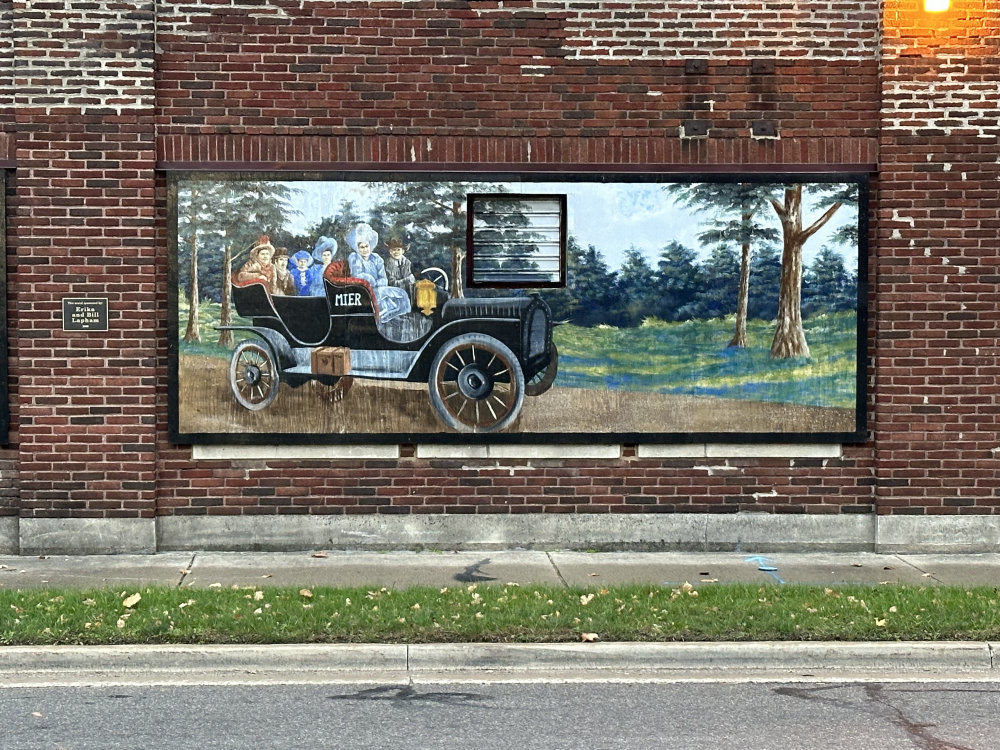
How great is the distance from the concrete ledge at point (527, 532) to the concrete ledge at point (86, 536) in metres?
0.19

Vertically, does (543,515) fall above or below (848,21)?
below

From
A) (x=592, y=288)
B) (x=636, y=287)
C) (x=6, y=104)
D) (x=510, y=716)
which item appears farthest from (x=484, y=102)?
(x=510, y=716)

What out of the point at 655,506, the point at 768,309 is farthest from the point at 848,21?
the point at 655,506

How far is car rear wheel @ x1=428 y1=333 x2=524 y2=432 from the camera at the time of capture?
10.6m

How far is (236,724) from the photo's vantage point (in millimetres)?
6227

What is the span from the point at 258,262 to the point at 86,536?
8.77 feet

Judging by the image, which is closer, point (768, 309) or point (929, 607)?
point (929, 607)

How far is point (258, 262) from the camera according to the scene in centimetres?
1045

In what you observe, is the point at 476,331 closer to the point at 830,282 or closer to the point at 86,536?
the point at 830,282

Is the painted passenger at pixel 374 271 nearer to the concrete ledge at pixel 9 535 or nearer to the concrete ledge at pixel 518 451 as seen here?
the concrete ledge at pixel 518 451

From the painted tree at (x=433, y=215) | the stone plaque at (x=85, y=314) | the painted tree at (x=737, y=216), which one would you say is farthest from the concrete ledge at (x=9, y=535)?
the painted tree at (x=737, y=216)

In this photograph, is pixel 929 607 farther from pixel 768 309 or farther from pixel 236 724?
pixel 236 724

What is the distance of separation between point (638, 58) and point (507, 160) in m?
1.39

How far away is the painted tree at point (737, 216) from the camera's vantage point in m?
10.6
